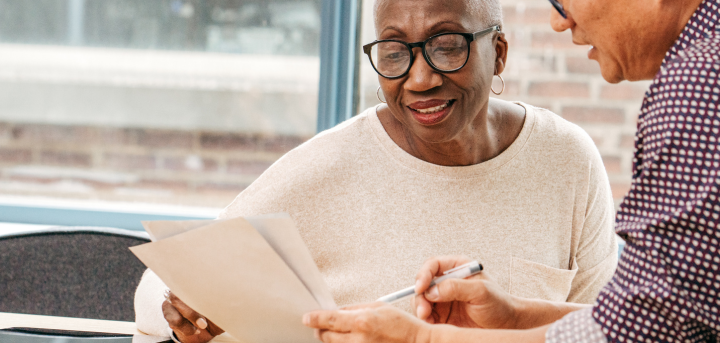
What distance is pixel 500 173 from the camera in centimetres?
137

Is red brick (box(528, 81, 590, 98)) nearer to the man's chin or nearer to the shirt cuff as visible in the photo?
the man's chin

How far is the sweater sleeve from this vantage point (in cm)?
118

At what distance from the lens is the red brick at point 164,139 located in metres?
2.37

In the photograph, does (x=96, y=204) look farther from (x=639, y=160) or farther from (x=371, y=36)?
(x=639, y=160)

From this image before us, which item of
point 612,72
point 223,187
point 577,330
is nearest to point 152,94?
point 223,187

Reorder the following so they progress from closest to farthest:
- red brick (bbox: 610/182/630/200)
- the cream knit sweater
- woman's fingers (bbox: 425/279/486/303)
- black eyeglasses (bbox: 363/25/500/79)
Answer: woman's fingers (bbox: 425/279/486/303) < black eyeglasses (bbox: 363/25/500/79) < the cream knit sweater < red brick (bbox: 610/182/630/200)

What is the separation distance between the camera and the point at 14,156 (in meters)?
2.46

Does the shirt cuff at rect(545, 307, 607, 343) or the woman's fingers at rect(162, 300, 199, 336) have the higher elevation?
the shirt cuff at rect(545, 307, 607, 343)

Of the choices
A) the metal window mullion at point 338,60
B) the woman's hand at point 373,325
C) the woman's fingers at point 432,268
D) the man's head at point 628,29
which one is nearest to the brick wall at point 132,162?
the metal window mullion at point 338,60

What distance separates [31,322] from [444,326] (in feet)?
2.88

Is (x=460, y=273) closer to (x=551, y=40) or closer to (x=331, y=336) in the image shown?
(x=331, y=336)

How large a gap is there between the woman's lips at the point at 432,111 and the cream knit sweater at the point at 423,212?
5.2 inches

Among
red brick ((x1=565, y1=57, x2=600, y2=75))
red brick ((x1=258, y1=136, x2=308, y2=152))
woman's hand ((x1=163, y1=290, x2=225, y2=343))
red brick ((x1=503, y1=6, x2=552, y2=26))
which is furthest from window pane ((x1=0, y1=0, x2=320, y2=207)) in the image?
woman's hand ((x1=163, y1=290, x2=225, y2=343))

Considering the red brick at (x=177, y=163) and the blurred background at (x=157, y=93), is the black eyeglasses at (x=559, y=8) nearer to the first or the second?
the blurred background at (x=157, y=93)
